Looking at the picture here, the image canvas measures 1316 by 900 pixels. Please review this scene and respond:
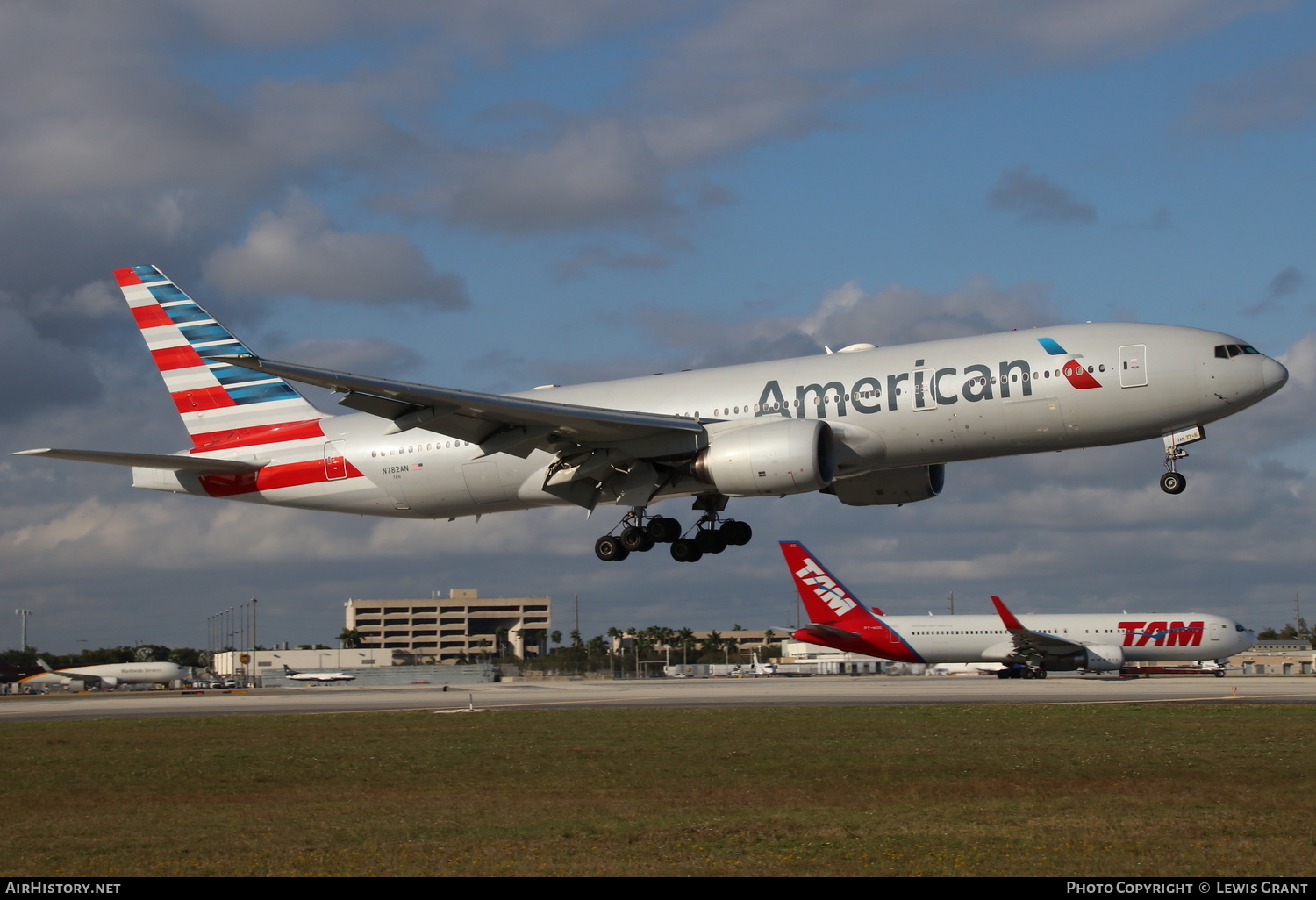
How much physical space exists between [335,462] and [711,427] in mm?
13090

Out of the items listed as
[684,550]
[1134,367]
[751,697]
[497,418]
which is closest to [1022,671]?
[751,697]

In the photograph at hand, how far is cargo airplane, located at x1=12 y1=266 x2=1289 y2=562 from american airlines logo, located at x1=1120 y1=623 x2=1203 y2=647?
4663 cm

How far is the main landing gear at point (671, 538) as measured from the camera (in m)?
37.4

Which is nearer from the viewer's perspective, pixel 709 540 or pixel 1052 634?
pixel 709 540

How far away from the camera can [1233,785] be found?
957 inches

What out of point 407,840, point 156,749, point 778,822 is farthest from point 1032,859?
point 156,749

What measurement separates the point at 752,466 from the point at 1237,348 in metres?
12.1

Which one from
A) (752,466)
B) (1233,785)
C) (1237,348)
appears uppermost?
(1237,348)

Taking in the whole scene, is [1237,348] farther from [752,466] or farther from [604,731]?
[604,731]

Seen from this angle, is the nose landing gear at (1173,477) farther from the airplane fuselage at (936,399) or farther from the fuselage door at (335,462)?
the fuselage door at (335,462)

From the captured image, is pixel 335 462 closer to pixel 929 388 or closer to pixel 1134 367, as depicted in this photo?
pixel 929 388

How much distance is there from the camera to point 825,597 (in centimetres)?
7956

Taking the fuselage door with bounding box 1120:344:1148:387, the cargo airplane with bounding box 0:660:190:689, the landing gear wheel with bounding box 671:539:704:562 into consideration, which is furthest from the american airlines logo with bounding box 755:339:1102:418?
the cargo airplane with bounding box 0:660:190:689

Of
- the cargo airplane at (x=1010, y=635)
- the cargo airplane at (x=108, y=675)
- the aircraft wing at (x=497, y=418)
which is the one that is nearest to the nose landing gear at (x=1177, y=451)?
the aircraft wing at (x=497, y=418)
